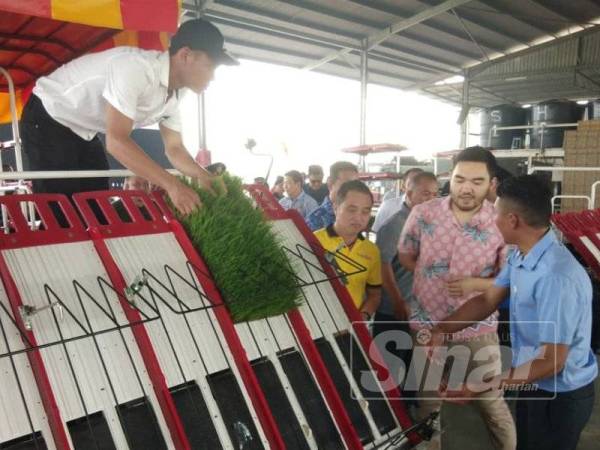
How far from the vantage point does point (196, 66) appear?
1690 millimetres

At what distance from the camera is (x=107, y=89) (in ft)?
5.06

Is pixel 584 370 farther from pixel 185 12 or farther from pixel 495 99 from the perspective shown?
pixel 495 99

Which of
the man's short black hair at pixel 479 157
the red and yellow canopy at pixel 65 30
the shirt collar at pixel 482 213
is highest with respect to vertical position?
the red and yellow canopy at pixel 65 30

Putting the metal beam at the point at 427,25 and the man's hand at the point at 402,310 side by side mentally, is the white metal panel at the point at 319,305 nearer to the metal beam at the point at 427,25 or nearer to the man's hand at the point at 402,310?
the man's hand at the point at 402,310

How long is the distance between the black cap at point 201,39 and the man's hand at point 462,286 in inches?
50.2

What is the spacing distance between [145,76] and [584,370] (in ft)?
5.88

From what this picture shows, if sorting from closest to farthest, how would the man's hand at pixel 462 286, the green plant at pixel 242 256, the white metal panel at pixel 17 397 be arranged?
the white metal panel at pixel 17 397, the green plant at pixel 242 256, the man's hand at pixel 462 286

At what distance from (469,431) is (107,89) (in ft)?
8.30

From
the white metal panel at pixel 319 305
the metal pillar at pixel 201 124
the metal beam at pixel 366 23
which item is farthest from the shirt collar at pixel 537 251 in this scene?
the metal beam at pixel 366 23

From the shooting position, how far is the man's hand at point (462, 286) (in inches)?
77.7

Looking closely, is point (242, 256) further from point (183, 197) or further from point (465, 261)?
point (465, 261)

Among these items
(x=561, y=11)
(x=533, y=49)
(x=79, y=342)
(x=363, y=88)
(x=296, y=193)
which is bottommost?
(x=296, y=193)

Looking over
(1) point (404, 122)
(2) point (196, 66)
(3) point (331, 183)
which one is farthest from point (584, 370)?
(1) point (404, 122)

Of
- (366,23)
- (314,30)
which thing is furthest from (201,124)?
(366,23)
